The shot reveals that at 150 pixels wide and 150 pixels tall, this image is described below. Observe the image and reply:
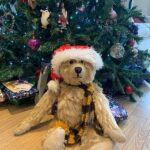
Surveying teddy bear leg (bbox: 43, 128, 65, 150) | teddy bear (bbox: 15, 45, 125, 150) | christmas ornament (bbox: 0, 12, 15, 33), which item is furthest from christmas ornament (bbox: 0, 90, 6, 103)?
teddy bear leg (bbox: 43, 128, 65, 150)

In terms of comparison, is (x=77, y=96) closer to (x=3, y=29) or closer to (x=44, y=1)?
(x=44, y=1)

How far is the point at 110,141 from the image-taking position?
1145mm

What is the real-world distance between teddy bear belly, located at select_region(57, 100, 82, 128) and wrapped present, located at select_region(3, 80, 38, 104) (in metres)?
0.37

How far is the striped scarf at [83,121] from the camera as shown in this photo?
1246 mm

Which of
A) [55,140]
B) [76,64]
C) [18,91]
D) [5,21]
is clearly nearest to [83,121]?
[55,140]

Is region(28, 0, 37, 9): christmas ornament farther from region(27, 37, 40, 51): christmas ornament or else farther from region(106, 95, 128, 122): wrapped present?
region(106, 95, 128, 122): wrapped present

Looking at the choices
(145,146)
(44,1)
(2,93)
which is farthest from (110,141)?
(44,1)

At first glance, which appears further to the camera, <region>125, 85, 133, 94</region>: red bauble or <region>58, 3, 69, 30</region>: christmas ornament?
<region>125, 85, 133, 94</region>: red bauble

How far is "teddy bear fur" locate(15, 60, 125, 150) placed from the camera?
1133 mm

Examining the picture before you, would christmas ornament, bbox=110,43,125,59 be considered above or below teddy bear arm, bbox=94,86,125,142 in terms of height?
above

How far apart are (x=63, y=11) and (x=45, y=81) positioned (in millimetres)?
468

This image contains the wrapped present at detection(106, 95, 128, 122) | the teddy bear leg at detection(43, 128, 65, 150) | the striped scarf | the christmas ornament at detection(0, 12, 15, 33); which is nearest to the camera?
the teddy bear leg at detection(43, 128, 65, 150)

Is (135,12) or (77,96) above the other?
(135,12)

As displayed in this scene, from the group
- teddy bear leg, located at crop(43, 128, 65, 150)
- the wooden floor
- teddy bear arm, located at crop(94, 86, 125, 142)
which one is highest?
teddy bear arm, located at crop(94, 86, 125, 142)
